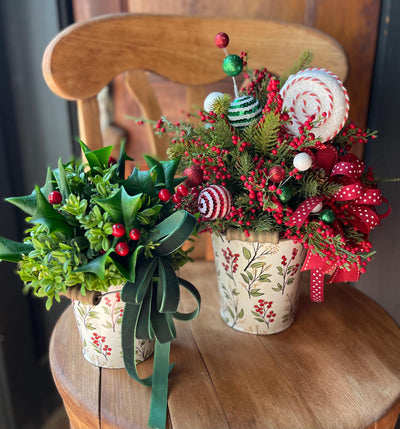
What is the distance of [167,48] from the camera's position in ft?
2.56

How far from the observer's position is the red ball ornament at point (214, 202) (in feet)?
1.55

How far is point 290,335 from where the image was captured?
23.2 inches

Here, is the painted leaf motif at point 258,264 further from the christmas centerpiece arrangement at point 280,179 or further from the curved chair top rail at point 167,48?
the curved chair top rail at point 167,48

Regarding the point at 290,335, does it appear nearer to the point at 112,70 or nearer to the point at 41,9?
the point at 112,70

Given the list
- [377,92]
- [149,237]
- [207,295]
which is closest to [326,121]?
[149,237]

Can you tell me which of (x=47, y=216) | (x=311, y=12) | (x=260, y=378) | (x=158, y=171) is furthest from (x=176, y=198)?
(x=311, y=12)

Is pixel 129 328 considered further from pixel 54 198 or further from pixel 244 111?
pixel 244 111

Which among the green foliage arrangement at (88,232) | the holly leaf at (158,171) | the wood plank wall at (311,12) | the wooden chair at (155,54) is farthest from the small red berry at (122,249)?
the wood plank wall at (311,12)

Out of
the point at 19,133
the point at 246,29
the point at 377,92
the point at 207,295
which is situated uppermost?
the point at 246,29

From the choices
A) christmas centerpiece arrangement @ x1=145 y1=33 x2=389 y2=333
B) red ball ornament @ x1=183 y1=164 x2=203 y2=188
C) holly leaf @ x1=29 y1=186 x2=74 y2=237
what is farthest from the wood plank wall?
holly leaf @ x1=29 y1=186 x2=74 y2=237

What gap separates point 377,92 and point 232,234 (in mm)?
622

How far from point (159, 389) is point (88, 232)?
0.21 m

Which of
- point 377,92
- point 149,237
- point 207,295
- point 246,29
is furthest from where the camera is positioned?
point 377,92

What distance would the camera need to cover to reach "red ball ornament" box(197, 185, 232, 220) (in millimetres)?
472
